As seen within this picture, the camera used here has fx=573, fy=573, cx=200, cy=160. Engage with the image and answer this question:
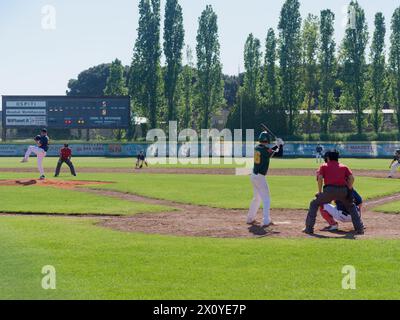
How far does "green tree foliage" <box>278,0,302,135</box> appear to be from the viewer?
7769 centimetres

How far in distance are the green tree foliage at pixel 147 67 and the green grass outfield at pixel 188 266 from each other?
64781 millimetres

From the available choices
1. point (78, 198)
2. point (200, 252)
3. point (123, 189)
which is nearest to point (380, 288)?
point (200, 252)

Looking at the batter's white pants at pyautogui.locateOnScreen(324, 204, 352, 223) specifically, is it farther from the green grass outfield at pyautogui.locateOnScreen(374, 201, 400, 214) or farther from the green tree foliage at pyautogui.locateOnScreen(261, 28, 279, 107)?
the green tree foliage at pyautogui.locateOnScreen(261, 28, 279, 107)

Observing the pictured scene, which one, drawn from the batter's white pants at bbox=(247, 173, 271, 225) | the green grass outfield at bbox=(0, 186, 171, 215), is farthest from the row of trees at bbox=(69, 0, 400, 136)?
the batter's white pants at bbox=(247, 173, 271, 225)

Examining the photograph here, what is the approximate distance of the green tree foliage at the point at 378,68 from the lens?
7731cm

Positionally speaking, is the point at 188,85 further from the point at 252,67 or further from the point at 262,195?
the point at 262,195

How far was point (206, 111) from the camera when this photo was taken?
82.4 m

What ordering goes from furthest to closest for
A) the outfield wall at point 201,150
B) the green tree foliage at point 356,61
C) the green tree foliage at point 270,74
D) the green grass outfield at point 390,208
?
1. the green tree foliage at point 270,74
2. the green tree foliage at point 356,61
3. the outfield wall at point 201,150
4. the green grass outfield at point 390,208

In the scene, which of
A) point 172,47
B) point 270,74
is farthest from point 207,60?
point 270,74

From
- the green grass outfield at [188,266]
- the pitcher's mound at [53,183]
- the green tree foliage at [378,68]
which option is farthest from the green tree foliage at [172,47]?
the green grass outfield at [188,266]

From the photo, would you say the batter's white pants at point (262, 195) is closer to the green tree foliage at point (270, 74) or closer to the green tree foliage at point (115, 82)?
the green tree foliage at point (270, 74)

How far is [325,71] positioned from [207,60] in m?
16.7

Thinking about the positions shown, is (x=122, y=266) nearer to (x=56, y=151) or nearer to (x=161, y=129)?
(x=56, y=151)

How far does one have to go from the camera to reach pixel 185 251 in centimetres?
1038
